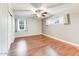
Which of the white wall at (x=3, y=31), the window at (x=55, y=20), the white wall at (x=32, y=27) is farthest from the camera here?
the window at (x=55, y=20)

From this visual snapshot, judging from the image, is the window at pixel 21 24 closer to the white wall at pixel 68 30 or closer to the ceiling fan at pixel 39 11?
the ceiling fan at pixel 39 11

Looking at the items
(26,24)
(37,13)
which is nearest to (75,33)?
(37,13)

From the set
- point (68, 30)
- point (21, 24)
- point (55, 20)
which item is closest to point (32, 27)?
point (21, 24)

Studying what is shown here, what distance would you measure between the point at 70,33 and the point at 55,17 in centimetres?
50

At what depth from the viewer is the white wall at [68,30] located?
174 centimetres

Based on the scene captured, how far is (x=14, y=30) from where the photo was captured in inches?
60.3

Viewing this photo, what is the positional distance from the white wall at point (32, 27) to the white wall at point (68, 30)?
5.6 inches

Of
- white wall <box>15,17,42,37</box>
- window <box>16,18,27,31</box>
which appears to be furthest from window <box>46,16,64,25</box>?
window <box>16,18,27,31</box>

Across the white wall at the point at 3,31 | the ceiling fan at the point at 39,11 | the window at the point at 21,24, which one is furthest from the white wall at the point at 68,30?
the white wall at the point at 3,31

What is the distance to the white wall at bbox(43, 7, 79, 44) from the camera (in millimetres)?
1741

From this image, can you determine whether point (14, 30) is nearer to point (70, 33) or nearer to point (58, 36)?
point (58, 36)

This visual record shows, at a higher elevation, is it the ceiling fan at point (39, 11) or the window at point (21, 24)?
the ceiling fan at point (39, 11)

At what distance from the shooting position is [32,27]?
65.7 inches

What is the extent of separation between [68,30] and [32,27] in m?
0.79
